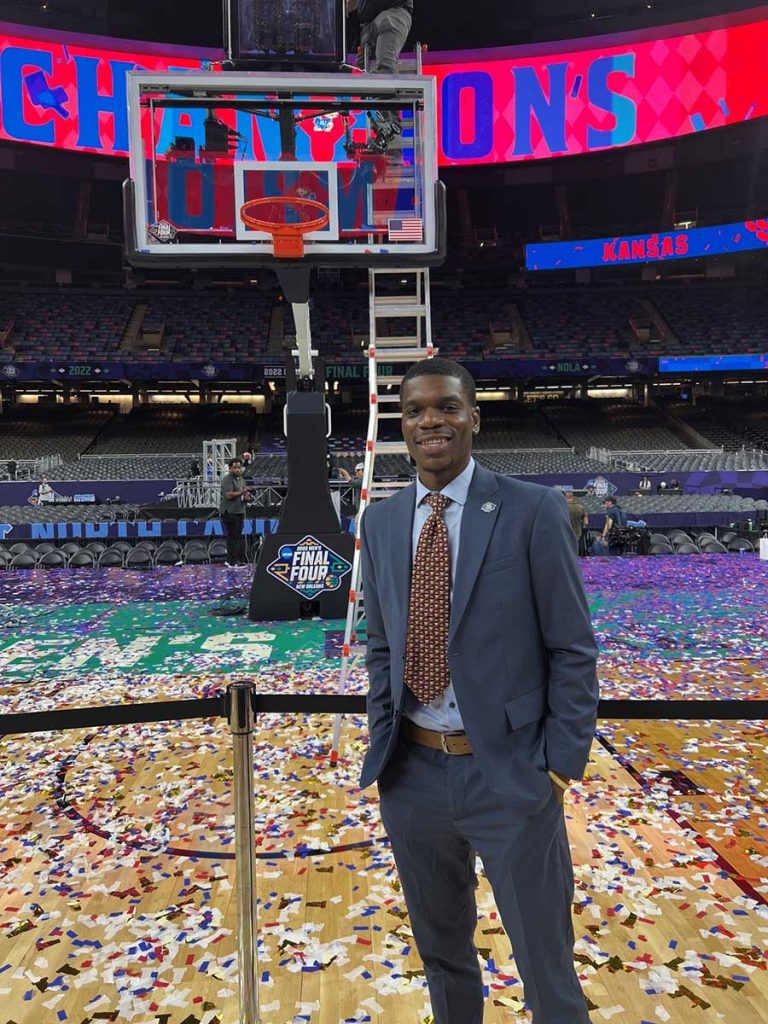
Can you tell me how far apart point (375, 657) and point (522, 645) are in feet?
1.59

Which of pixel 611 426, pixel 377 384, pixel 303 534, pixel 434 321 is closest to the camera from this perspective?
pixel 377 384

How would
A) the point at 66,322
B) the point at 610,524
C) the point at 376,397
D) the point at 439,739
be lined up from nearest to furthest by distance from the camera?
1. the point at 439,739
2. the point at 376,397
3. the point at 610,524
4. the point at 66,322

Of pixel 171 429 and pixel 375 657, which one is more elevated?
pixel 171 429

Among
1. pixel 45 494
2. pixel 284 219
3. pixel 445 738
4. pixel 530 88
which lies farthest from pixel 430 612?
pixel 530 88

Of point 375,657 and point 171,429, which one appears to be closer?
point 375,657

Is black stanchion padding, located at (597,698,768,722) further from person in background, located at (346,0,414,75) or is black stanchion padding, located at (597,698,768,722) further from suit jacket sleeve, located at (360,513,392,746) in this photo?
person in background, located at (346,0,414,75)

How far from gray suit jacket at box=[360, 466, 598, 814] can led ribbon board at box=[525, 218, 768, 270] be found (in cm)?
3067

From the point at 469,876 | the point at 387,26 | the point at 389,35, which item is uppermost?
the point at 387,26

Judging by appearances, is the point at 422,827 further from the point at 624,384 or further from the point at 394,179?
the point at 624,384

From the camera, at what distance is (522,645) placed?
168 cm

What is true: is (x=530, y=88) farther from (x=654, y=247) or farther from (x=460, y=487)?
(x=460, y=487)

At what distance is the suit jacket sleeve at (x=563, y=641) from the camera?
1.63 m

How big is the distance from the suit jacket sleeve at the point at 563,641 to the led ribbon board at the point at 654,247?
101ft

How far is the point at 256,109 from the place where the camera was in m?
5.70
